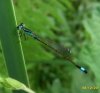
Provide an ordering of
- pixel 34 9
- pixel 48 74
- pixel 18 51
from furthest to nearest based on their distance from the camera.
→ pixel 48 74 < pixel 34 9 < pixel 18 51

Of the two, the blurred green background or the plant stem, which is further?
the blurred green background

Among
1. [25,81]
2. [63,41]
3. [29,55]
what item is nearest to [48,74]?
[63,41]

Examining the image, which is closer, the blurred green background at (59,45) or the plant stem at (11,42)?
the plant stem at (11,42)

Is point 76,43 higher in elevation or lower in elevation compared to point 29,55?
higher

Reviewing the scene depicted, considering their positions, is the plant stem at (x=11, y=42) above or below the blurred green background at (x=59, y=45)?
below

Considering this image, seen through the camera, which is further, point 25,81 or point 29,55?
point 29,55

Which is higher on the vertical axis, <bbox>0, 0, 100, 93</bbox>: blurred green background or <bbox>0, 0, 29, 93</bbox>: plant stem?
<bbox>0, 0, 100, 93</bbox>: blurred green background

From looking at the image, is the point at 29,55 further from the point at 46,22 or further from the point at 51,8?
the point at 51,8

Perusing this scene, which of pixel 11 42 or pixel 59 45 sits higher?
→ pixel 59 45
